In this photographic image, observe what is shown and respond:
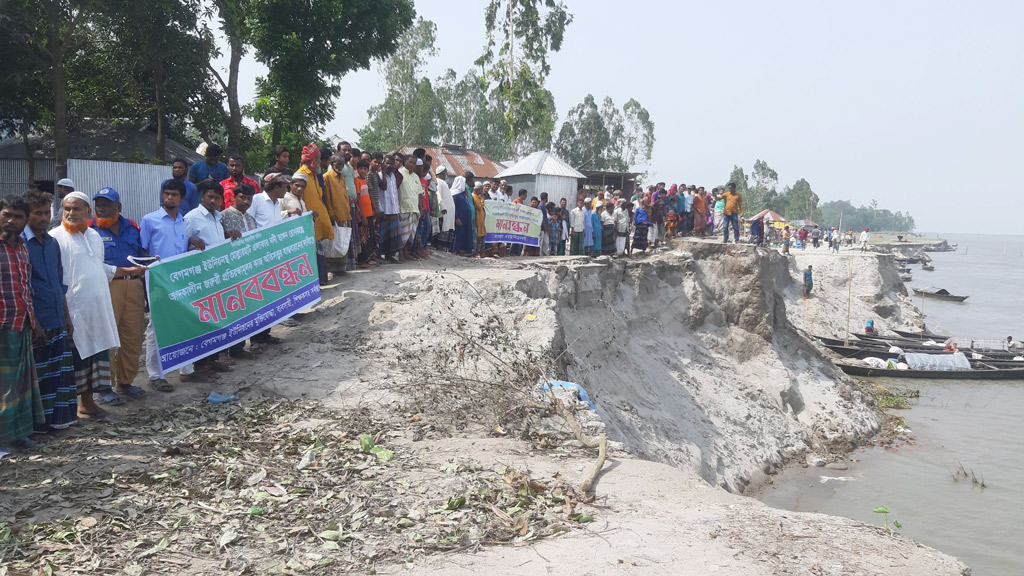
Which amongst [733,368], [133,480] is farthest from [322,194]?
[733,368]

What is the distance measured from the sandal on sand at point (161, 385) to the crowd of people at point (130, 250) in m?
0.02

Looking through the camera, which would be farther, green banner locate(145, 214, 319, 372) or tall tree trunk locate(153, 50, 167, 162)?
tall tree trunk locate(153, 50, 167, 162)

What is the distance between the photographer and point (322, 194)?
26.6ft

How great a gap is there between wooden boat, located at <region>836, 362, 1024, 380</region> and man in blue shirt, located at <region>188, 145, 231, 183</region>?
1869 cm

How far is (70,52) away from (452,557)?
1850 cm

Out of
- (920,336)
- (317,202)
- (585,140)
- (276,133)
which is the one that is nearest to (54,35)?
(276,133)

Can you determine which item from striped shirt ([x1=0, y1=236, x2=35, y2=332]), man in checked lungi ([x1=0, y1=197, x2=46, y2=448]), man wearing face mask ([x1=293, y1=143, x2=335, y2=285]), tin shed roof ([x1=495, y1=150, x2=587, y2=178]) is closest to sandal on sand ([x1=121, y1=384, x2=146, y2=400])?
man in checked lungi ([x1=0, y1=197, x2=46, y2=448])

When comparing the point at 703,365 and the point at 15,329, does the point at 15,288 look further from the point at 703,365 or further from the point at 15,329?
the point at 703,365

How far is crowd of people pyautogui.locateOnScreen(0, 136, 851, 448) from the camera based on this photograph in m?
4.38

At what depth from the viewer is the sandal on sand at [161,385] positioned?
567 centimetres

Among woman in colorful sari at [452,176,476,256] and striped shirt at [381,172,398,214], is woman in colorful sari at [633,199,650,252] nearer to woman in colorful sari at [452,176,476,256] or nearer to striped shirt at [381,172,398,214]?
woman in colorful sari at [452,176,476,256]

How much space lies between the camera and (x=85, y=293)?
4922mm

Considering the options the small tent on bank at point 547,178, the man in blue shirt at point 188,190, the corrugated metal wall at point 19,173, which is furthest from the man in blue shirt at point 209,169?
the small tent on bank at point 547,178

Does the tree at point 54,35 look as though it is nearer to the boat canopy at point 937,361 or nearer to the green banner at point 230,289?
the green banner at point 230,289
